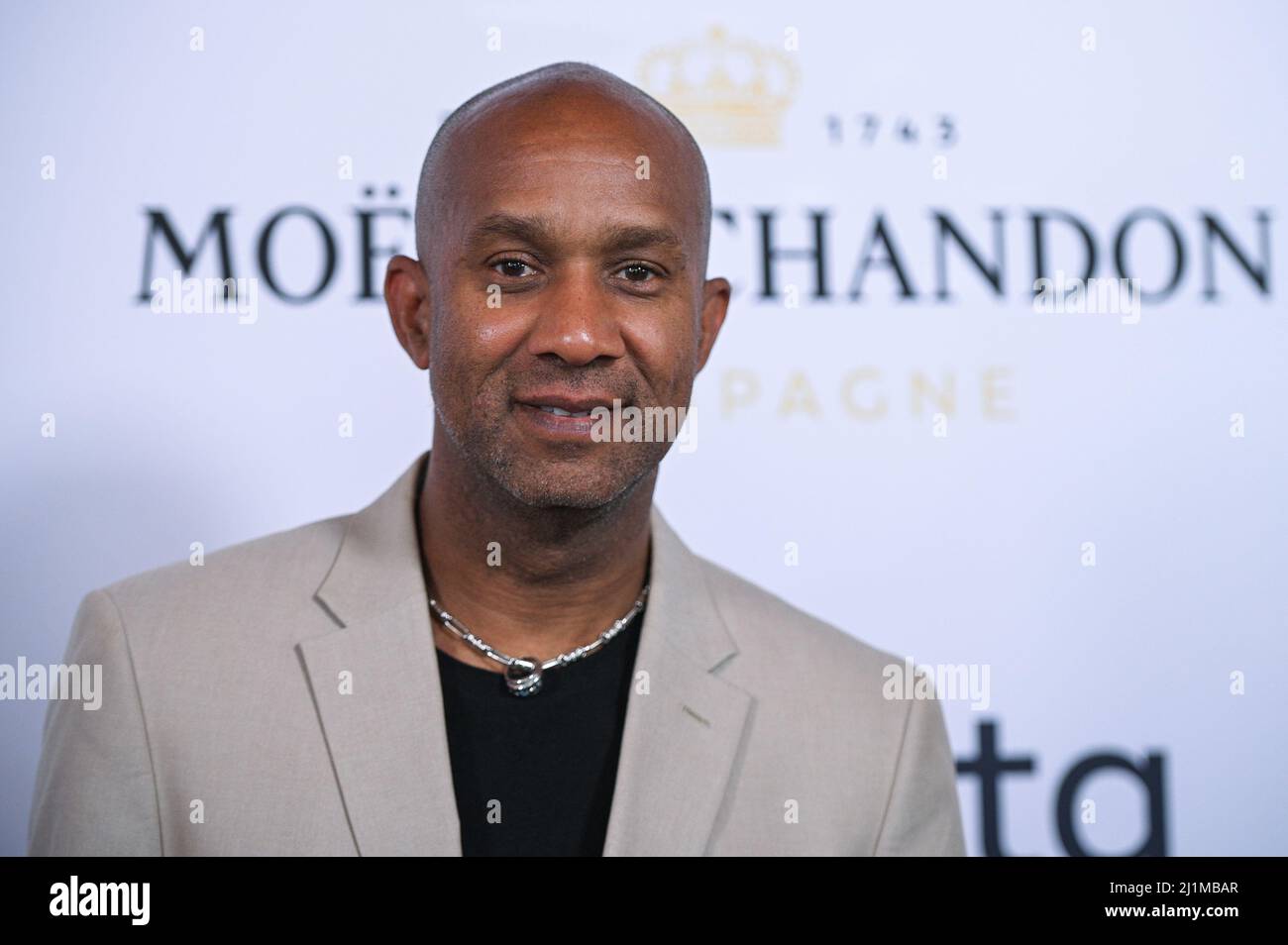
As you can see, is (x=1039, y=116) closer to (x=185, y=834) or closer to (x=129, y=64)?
(x=129, y=64)

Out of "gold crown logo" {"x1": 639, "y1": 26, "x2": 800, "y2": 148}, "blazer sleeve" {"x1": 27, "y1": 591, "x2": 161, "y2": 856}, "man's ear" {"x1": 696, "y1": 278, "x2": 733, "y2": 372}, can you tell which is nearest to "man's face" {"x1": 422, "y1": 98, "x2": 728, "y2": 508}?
"man's ear" {"x1": 696, "y1": 278, "x2": 733, "y2": 372}

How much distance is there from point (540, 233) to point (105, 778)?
2.62 feet

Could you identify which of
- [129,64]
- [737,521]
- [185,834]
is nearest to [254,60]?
[129,64]

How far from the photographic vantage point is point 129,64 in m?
2.27

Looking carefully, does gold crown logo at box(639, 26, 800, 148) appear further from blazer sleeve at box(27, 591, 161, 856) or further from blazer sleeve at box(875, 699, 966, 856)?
blazer sleeve at box(27, 591, 161, 856)

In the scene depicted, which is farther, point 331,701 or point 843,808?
point 843,808

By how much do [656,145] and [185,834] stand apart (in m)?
0.99

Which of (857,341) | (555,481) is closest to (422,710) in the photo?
(555,481)

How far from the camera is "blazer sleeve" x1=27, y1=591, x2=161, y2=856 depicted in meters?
1.46

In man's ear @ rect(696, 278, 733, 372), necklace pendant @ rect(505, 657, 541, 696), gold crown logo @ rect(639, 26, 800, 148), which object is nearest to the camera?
necklace pendant @ rect(505, 657, 541, 696)

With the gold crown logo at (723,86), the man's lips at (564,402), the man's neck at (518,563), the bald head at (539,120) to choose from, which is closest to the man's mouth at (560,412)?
the man's lips at (564,402)

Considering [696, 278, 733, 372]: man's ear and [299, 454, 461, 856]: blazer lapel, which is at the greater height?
[696, 278, 733, 372]: man's ear

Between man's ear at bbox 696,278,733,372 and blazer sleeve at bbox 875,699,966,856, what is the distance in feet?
1.84
